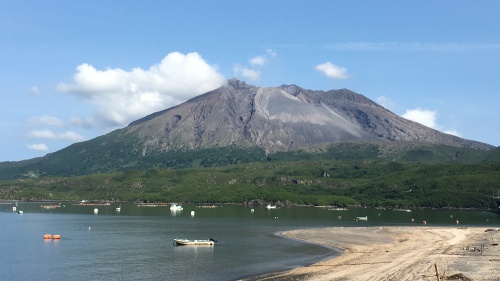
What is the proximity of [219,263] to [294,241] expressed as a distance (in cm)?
2920

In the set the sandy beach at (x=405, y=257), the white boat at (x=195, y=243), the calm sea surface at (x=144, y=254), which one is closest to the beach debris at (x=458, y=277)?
the sandy beach at (x=405, y=257)

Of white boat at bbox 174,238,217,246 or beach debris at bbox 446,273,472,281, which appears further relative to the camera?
white boat at bbox 174,238,217,246

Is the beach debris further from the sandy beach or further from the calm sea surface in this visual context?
the calm sea surface

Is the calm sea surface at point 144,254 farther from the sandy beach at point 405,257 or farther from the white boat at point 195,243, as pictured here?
the sandy beach at point 405,257

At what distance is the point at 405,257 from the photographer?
7138cm

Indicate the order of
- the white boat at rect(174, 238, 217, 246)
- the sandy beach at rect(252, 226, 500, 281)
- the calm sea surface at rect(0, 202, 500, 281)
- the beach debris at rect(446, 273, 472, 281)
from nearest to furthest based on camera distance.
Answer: the beach debris at rect(446, 273, 472, 281) → the sandy beach at rect(252, 226, 500, 281) → the calm sea surface at rect(0, 202, 500, 281) → the white boat at rect(174, 238, 217, 246)

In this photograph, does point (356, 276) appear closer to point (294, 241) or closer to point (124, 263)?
point (124, 263)

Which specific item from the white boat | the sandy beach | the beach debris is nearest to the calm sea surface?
the white boat

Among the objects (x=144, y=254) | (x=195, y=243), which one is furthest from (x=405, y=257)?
(x=144, y=254)

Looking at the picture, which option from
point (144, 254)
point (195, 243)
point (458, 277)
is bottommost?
point (458, 277)

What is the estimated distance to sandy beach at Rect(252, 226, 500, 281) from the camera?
56.8 metres

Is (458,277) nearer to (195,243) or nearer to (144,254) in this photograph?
(144,254)

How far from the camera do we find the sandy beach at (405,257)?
56.8m


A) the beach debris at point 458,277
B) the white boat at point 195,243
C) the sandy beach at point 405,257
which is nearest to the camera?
the beach debris at point 458,277
